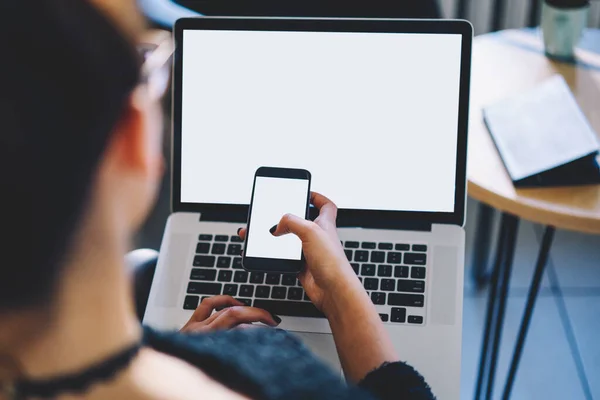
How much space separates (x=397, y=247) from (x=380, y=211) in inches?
2.0

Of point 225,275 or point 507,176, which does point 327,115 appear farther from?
point 507,176

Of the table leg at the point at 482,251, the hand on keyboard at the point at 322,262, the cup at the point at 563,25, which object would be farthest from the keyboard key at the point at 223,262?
the table leg at the point at 482,251

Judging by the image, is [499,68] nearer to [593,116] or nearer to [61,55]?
[593,116]

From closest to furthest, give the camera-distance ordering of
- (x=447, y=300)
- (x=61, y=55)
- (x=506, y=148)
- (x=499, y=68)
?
(x=61, y=55), (x=447, y=300), (x=506, y=148), (x=499, y=68)

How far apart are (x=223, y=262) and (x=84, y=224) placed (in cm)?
54

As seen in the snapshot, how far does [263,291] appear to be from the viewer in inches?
35.5

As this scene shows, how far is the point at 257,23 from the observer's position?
0.92 m

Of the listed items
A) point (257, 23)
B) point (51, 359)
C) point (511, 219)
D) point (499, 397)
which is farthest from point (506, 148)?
point (51, 359)

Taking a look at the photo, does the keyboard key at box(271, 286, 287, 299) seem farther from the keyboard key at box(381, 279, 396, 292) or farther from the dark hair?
the dark hair

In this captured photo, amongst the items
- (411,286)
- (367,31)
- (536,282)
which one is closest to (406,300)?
(411,286)

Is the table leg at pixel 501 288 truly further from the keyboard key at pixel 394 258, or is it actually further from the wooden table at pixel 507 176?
the keyboard key at pixel 394 258

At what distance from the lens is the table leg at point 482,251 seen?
182 centimetres

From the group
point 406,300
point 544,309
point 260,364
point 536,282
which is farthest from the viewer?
point 544,309

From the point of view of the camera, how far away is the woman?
1.14 feet
